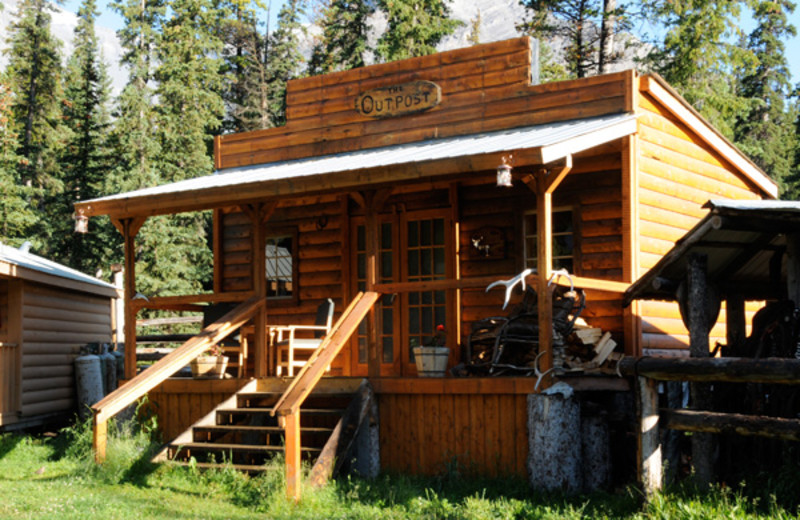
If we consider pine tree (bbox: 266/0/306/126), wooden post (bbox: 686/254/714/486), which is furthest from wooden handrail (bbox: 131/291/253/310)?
pine tree (bbox: 266/0/306/126)

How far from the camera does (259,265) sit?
37.1 feet

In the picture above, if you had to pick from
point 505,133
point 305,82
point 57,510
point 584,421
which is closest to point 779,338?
point 584,421

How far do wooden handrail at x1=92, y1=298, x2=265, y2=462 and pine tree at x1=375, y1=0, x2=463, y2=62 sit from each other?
16328 millimetres

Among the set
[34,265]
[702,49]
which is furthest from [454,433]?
[702,49]

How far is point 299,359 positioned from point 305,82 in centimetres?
396

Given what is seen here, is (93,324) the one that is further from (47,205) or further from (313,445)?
(47,205)

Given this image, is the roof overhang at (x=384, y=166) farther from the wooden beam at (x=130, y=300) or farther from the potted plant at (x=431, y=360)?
the potted plant at (x=431, y=360)

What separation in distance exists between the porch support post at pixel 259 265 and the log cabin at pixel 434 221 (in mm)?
24

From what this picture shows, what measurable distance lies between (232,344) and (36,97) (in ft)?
83.0

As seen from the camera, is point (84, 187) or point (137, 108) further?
point (137, 108)

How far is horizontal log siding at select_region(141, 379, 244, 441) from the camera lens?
36.9ft

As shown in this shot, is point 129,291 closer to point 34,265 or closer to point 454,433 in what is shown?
point 34,265

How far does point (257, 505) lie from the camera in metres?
8.43

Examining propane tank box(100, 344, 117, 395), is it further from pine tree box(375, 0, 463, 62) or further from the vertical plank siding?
pine tree box(375, 0, 463, 62)
